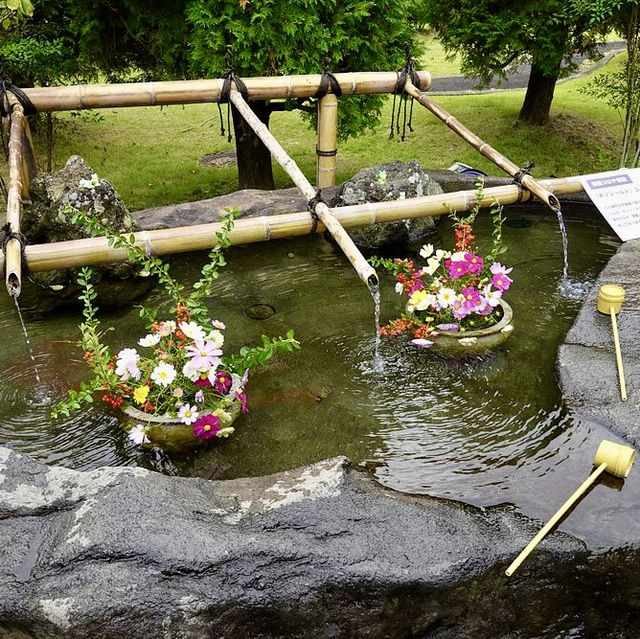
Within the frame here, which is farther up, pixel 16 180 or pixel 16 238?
pixel 16 180

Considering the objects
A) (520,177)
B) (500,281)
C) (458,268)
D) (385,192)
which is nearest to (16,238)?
(458,268)

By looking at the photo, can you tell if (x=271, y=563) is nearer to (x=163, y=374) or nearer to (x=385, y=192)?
(x=163, y=374)

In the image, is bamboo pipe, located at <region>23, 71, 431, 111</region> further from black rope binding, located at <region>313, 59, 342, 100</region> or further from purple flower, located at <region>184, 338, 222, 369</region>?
purple flower, located at <region>184, 338, 222, 369</region>

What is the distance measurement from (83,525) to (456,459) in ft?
6.30

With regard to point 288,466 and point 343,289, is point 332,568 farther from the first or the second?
point 343,289

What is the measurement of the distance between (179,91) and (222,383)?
327 cm

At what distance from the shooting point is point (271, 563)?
2482 mm

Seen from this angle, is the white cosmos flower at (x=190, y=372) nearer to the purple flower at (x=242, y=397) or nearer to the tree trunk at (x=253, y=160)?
the purple flower at (x=242, y=397)

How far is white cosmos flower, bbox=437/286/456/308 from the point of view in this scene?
4215 mm

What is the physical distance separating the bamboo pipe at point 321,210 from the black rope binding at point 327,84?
2.68 feet

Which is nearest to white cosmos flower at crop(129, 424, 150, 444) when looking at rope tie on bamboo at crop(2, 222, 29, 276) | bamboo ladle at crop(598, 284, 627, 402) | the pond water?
the pond water

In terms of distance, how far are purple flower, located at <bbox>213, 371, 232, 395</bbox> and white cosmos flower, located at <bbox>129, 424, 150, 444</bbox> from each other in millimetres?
456

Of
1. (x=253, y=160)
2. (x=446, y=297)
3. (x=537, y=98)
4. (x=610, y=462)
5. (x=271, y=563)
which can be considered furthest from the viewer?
(x=537, y=98)

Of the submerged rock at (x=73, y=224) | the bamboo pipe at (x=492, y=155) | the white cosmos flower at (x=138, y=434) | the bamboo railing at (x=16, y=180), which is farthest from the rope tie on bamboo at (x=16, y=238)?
the bamboo pipe at (x=492, y=155)
